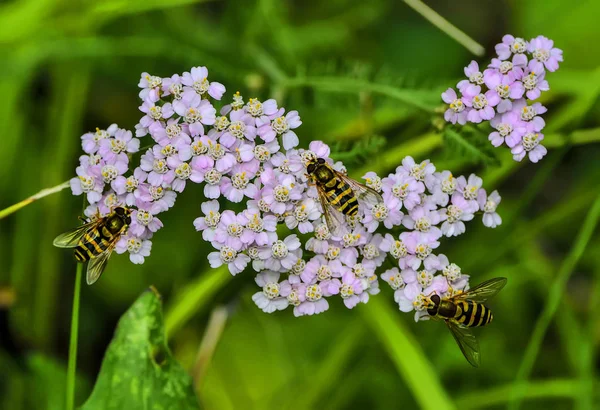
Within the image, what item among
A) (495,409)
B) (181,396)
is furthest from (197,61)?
(495,409)

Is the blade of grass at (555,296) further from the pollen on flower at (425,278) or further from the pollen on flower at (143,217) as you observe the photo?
the pollen on flower at (143,217)

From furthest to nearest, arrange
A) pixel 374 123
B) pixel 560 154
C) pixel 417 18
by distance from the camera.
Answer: pixel 417 18, pixel 374 123, pixel 560 154

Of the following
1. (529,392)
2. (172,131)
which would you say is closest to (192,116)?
(172,131)

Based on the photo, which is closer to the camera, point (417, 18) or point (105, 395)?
point (105, 395)

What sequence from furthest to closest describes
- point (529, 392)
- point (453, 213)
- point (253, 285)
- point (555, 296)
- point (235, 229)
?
point (529, 392), point (253, 285), point (555, 296), point (453, 213), point (235, 229)

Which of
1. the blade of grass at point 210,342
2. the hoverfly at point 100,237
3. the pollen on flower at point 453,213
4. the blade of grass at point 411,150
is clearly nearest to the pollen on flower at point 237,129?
the hoverfly at point 100,237

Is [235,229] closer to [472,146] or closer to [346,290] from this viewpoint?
[346,290]

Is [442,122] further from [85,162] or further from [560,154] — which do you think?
[85,162]
